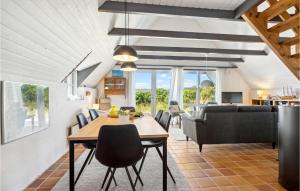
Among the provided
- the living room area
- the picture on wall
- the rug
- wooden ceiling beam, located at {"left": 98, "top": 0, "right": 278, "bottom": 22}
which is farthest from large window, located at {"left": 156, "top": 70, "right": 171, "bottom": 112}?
the picture on wall

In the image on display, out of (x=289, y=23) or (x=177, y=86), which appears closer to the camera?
(x=289, y=23)

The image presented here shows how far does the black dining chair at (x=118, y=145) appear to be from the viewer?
177 cm

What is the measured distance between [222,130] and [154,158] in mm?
1455

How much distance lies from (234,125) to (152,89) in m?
4.51

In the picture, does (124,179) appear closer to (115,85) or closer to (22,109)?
(22,109)

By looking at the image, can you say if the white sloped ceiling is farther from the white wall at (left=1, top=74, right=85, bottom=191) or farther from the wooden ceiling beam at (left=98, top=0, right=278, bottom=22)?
the white wall at (left=1, top=74, right=85, bottom=191)

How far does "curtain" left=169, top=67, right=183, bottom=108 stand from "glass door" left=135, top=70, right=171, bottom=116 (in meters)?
0.20

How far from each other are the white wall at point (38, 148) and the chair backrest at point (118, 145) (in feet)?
3.20

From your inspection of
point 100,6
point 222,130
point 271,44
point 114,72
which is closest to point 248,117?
point 222,130

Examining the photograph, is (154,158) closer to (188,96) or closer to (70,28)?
(70,28)

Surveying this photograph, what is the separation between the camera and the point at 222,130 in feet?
12.4

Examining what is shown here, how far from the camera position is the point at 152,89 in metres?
7.98

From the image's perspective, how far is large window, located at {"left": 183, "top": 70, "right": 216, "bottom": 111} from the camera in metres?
8.17

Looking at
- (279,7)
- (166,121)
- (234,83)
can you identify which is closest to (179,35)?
(279,7)
